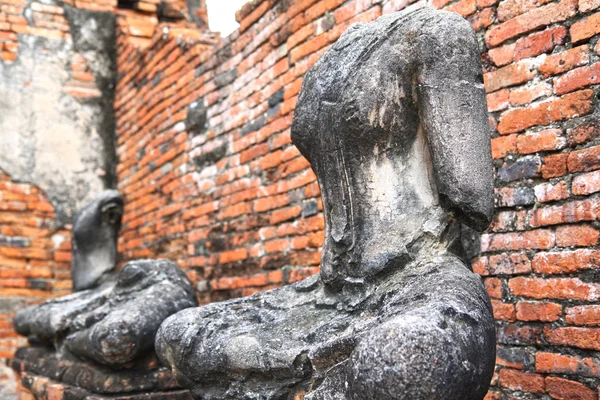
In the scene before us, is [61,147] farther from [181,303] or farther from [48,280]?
[181,303]

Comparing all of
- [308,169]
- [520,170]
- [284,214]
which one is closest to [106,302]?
[284,214]

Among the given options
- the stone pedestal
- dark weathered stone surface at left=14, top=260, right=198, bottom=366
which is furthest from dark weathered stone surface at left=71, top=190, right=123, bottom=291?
the stone pedestal

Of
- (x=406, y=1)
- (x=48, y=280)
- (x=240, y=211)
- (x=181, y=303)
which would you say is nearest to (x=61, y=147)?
(x=48, y=280)

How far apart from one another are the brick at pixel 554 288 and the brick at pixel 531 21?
3.35 ft

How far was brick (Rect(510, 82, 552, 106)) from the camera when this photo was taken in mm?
2867

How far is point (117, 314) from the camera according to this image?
3.34m

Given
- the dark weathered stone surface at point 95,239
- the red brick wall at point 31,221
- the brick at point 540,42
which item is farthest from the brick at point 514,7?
the red brick wall at point 31,221

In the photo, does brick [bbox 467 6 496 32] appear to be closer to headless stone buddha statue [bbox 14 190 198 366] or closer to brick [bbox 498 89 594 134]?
brick [bbox 498 89 594 134]

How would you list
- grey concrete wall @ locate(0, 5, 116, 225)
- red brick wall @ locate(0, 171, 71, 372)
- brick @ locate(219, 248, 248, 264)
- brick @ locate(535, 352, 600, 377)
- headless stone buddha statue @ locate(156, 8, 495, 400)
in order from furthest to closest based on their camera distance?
Result: 1. grey concrete wall @ locate(0, 5, 116, 225)
2. red brick wall @ locate(0, 171, 71, 372)
3. brick @ locate(219, 248, 248, 264)
4. brick @ locate(535, 352, 600, 377)
5. headless stone buddha statue @ locate(156, 8, 495, 400)

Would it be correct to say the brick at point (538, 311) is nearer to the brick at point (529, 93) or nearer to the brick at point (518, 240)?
the brick at point (518, 240)

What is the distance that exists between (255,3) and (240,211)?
1436mm

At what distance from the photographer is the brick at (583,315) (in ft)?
8.54

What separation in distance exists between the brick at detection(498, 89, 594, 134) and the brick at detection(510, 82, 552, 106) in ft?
0.10

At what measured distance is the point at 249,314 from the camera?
7.55 ft
